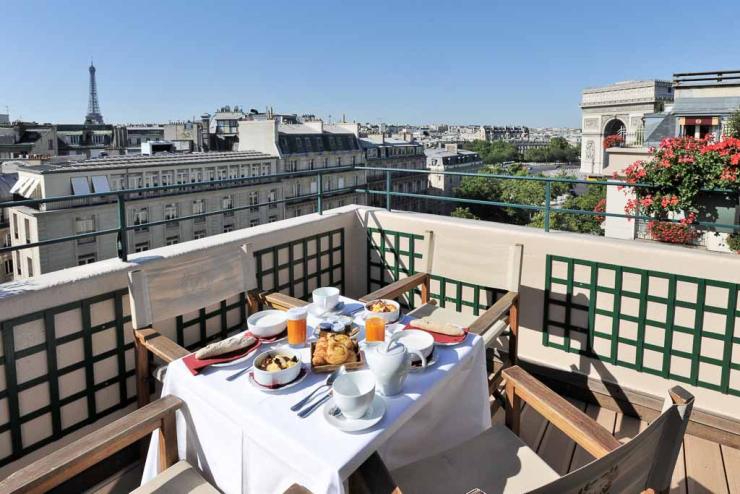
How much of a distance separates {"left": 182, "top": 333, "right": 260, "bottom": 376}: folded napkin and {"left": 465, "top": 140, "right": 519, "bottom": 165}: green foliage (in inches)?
3723

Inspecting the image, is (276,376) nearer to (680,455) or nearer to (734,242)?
(680,455)

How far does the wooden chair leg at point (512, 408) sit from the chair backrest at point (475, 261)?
3.02 feet

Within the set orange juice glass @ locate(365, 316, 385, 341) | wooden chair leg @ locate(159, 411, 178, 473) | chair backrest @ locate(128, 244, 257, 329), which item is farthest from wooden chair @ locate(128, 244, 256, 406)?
orange juice glass @ locate(365, 316, 385, 341)

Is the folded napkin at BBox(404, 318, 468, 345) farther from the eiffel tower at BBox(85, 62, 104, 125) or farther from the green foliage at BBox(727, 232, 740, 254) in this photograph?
the eiffel tower at BBox(85, 62, 104, 125)

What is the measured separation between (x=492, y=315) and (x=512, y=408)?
55cm

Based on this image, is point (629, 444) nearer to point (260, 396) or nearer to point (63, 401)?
point (260, 396)

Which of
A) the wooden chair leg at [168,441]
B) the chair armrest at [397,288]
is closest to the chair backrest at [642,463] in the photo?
the wooden chair leg at [168,441]

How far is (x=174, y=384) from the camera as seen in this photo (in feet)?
5.30

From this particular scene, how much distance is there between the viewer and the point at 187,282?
93.6 inches

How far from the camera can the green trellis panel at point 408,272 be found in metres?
3.19

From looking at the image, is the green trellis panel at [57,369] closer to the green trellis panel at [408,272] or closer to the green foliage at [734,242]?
the green trellis panel at [408,272]

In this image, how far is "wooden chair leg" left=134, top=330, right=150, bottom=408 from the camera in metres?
2.22

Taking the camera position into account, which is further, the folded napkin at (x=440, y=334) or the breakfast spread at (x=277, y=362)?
the folded napkin at (x=440, y=334)

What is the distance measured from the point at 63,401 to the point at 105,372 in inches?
7.7
